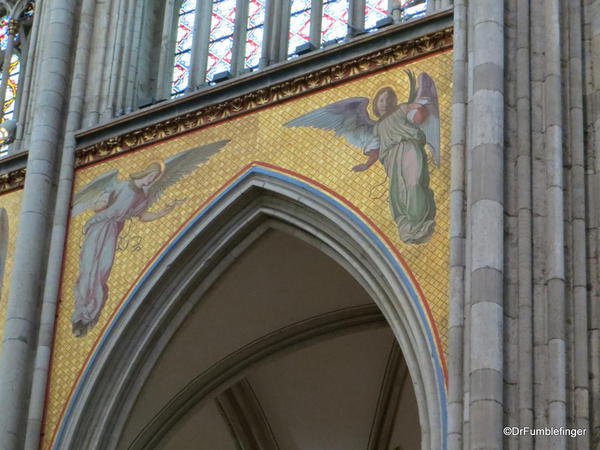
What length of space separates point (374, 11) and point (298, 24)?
87 cm

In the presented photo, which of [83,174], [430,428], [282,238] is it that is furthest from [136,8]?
[430,428]

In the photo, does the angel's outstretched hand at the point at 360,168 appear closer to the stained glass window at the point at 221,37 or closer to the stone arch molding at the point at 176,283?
the stone arch molding at the point at 176,283

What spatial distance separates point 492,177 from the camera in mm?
14695

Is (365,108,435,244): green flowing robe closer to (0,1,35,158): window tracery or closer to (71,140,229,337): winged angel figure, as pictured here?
(71,140,229,337): winged angel figure

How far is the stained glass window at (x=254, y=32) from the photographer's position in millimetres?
18641

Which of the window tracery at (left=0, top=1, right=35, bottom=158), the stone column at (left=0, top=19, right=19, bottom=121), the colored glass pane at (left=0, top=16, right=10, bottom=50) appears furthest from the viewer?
the colored glass pane at (left=0, top=16, right=10, bottom=50)

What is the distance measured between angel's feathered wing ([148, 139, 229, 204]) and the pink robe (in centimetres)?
15

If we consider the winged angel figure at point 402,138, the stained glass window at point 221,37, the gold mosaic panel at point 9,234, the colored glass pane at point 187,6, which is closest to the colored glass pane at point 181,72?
the stained glass window at point 221,37

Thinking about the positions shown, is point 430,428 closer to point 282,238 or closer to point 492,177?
Answer: point 492,177

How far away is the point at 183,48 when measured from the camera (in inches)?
762

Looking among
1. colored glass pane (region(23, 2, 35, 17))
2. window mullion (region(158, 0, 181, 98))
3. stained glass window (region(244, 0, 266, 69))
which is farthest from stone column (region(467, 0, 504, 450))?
colored glass pane (region(23, 2, 35, 17))

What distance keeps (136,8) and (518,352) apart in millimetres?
6979

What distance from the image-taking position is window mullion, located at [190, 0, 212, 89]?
61.8ft

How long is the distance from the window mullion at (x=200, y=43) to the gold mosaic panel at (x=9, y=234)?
211 centimetres
